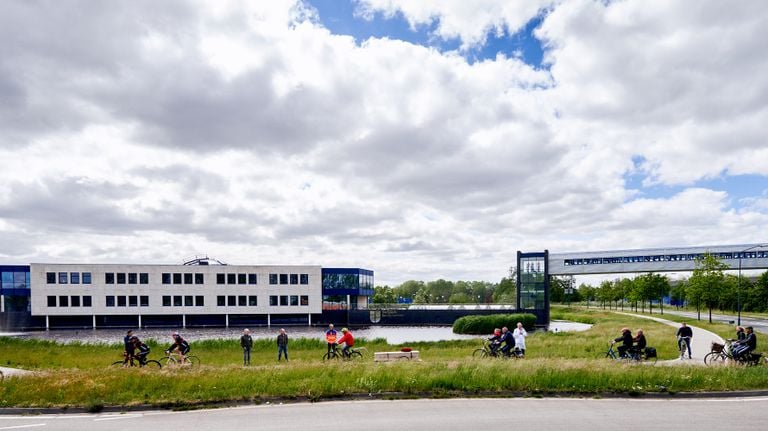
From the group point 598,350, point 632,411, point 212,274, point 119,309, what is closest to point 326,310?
point 212,274

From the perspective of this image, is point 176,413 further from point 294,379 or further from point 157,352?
point 157,352

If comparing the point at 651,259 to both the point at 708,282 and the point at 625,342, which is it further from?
the point at 625,342

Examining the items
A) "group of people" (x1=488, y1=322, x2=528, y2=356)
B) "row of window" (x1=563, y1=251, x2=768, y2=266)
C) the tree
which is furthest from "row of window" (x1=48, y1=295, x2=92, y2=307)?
the tree

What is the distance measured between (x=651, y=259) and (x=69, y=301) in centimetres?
7825

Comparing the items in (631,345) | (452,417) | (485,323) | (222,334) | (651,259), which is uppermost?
(651,259)

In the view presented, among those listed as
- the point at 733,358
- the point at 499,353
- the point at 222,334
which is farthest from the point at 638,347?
the point at 222,334

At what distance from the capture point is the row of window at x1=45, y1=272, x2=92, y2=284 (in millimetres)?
68438

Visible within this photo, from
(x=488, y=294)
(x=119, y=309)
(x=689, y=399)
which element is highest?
(x=689, y=399)

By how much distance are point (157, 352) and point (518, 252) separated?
5234 cm

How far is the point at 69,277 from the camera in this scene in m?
68.9

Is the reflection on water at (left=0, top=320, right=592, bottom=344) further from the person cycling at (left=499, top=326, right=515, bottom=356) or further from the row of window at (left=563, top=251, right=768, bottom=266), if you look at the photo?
the person cycling at (left=499, top=326, right=515, bottom=356)

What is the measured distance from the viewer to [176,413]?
1390 cm

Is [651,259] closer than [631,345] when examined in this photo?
No

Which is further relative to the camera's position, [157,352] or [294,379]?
[157,352]
